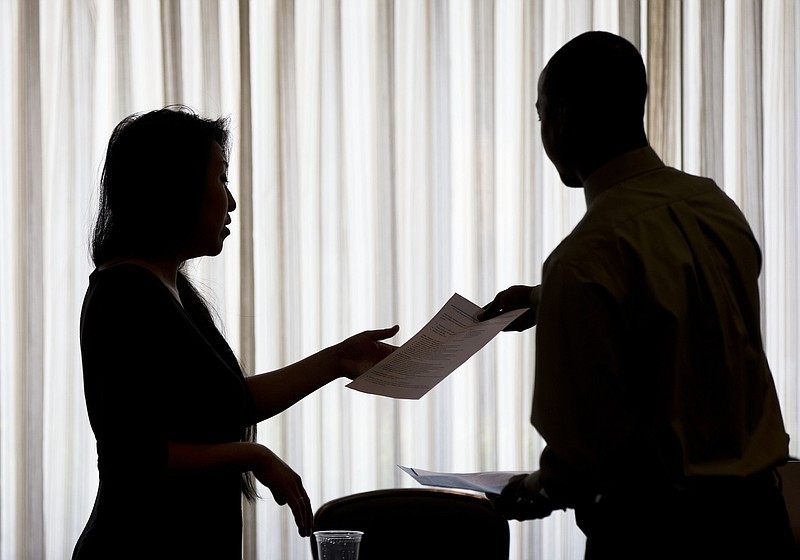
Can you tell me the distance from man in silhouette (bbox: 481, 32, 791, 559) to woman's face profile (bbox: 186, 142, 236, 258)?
802 mm

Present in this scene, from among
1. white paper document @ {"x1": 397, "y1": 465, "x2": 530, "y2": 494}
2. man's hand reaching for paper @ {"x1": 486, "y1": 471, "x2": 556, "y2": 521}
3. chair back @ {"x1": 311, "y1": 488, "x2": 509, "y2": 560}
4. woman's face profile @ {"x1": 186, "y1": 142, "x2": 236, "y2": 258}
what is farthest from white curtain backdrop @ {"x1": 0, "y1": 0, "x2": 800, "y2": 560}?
man's hand reaching for paper @ {"x1": 486, "y1": 471, "x2": 556, "y2": 521}

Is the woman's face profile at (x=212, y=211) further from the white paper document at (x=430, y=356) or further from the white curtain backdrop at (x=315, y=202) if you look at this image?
the white curtain backdrop at (x=315, y=202)

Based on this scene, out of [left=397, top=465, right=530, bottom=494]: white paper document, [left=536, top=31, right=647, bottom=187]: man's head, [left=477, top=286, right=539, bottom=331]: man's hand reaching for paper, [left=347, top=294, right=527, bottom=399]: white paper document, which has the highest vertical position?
[left=536, top=31, right=647, bottom=187]: man's head

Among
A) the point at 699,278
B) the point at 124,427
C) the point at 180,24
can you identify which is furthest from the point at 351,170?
the point at 699,278

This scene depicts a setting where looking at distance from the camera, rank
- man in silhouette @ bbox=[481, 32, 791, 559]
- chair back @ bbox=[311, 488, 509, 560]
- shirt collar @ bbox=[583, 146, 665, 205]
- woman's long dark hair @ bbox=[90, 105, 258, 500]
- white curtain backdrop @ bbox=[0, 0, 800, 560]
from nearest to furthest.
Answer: man in silhouette @ bbox=[481, 32, 791, 559] → shirt collar @ bbox=[583, 146, 665, 205] → woman's long dark hair @ bbox=[90, 105, 258, 500] → chair back @ bbox=[311, 488, 509, 560] → white curtain backdrop @ bbox=[0, 0, 800, 560]

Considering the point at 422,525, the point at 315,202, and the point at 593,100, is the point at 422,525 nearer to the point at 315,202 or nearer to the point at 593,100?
the point at 593,100

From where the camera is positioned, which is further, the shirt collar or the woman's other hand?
the woman's other hand

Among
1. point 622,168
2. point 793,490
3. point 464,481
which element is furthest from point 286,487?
point 793,490

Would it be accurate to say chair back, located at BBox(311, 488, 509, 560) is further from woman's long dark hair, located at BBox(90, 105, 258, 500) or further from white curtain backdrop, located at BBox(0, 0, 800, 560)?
white curtain backdrop, located at BBox(0, 0, 800, 560)

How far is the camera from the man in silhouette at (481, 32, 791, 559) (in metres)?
1.25

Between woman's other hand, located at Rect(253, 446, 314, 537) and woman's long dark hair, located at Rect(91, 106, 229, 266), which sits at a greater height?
woman's long dark hair, located at Rect(91, 106, 229, 266)

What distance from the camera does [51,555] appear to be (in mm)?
3393

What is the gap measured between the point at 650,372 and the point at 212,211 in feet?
3.22

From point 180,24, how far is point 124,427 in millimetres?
2381
